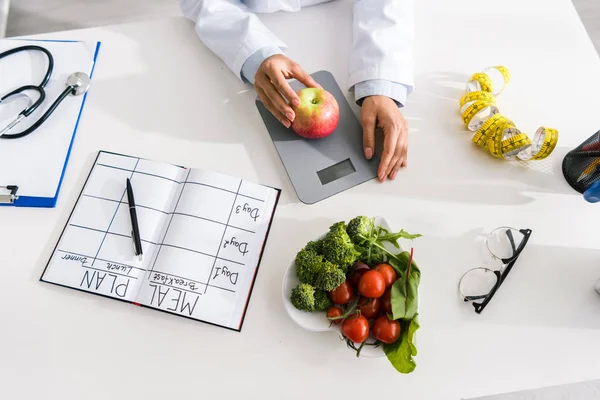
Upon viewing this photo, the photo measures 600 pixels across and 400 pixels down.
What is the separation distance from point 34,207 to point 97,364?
11.8 inches

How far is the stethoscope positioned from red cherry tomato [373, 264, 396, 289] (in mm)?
648

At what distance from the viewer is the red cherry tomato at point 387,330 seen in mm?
613

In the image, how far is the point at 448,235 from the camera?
739mm

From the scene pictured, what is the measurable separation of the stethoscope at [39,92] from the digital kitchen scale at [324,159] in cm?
36

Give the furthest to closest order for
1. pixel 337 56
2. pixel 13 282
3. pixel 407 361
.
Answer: pixel 337 56 → pixel 13 282 → pixel 407 361

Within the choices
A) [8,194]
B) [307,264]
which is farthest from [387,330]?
[8,194]

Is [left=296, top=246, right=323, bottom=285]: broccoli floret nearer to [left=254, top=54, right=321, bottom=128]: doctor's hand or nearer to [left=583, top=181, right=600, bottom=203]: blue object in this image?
[left=254, top=54, right=321, bottom=128]: doctor's hand

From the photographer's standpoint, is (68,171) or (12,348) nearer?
(12,348)

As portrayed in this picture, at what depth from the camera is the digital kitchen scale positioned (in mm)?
769

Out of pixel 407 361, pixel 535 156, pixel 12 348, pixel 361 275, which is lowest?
pixel 12 348

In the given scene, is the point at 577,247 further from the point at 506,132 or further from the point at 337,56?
the point at 337,56

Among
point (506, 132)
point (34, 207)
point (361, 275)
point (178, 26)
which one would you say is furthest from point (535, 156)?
point (34, 207)

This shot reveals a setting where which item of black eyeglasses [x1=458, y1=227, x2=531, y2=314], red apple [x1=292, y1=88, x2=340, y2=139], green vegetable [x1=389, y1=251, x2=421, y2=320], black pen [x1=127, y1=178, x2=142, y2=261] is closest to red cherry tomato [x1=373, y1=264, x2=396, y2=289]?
green vegetable [x1=389, y1=251, x2=421, y2=320]

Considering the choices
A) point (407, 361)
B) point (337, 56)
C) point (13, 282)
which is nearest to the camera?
point (407, 361)
